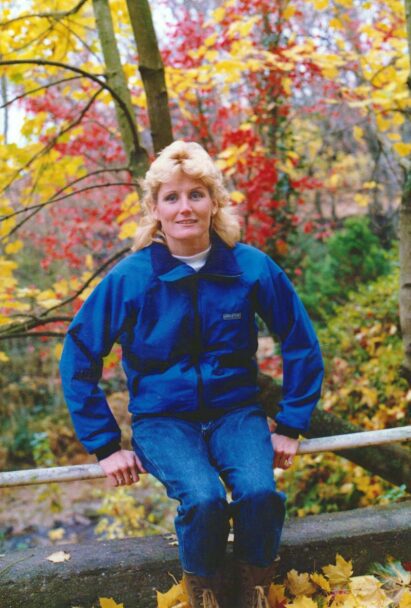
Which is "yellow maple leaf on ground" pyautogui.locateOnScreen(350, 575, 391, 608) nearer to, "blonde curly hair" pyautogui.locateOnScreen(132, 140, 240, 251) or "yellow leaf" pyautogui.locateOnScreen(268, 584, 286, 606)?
"yellow leaf" pyautogui.locateOnScreen(268, 584, 286, 606)

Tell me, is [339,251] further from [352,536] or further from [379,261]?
[352,536]

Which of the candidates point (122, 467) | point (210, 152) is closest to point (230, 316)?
point (122, 467)

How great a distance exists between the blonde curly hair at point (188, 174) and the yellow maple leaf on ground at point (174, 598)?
1.27m

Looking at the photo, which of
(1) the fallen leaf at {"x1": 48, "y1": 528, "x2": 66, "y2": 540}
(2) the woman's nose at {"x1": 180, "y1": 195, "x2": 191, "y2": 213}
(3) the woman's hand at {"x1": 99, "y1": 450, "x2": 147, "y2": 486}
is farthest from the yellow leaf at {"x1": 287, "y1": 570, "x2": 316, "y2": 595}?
(1) the fallen leaf at {"x1": 48, "y1": 528, "x2": 66, "y2": 540}

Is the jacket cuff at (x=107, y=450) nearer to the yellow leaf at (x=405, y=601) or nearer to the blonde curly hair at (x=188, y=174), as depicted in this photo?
the blonde curly hair at (x=188, y=174)

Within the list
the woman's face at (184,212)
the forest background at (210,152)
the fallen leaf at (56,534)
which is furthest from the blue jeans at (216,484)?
the fallen leaf at (56,534)

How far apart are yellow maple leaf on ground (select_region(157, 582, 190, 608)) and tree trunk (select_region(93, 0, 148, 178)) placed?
210 cm

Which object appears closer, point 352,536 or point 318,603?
point 318,603

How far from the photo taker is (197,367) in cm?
199

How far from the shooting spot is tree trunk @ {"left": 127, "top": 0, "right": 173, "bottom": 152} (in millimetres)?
2789

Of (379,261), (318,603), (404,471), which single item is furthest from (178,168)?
(379,261)

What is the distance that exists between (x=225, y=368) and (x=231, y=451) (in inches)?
11.5

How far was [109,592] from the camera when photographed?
2.15m

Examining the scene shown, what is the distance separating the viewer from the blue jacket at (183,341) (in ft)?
6.47
